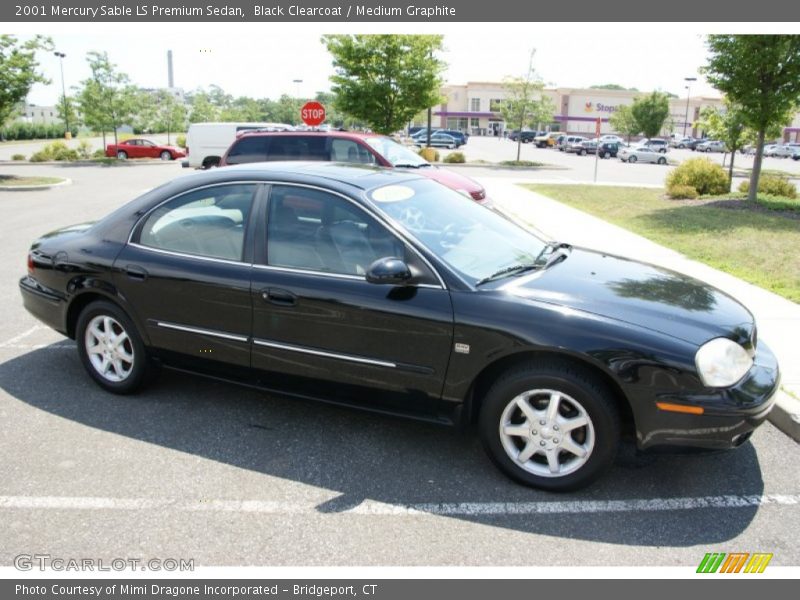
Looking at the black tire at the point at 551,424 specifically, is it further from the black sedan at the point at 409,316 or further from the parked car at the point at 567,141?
the parked car at the point at 567,141

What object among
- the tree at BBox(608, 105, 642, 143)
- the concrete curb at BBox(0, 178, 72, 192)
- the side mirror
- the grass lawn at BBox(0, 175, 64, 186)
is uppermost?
the tree at BBox(608, 105, 642, 143)

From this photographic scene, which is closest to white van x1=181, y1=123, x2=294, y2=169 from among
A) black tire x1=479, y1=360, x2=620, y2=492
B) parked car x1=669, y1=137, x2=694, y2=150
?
black tire x1=479, y1=360, x2=620, y2=492

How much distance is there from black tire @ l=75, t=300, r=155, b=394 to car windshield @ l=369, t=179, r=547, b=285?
1.95m

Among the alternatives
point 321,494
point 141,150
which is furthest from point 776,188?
point 141,150

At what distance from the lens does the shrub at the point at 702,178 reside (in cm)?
1689

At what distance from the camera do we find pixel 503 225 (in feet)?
15.2

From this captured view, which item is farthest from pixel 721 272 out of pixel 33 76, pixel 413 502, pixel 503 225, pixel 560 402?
pixel 33 76

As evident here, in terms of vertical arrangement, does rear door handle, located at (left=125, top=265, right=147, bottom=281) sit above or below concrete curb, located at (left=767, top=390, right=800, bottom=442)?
above

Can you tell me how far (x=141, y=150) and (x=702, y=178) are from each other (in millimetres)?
29152

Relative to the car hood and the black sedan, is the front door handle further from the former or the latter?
the car hood

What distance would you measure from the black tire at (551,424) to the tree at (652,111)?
69.9 meters

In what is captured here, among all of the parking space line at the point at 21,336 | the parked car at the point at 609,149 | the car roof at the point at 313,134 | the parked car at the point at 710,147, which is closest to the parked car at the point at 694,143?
the parked car at the point at 710,147

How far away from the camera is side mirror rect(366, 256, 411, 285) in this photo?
11.5 ft

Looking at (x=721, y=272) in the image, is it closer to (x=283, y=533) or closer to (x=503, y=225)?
(x=503, y=225)
